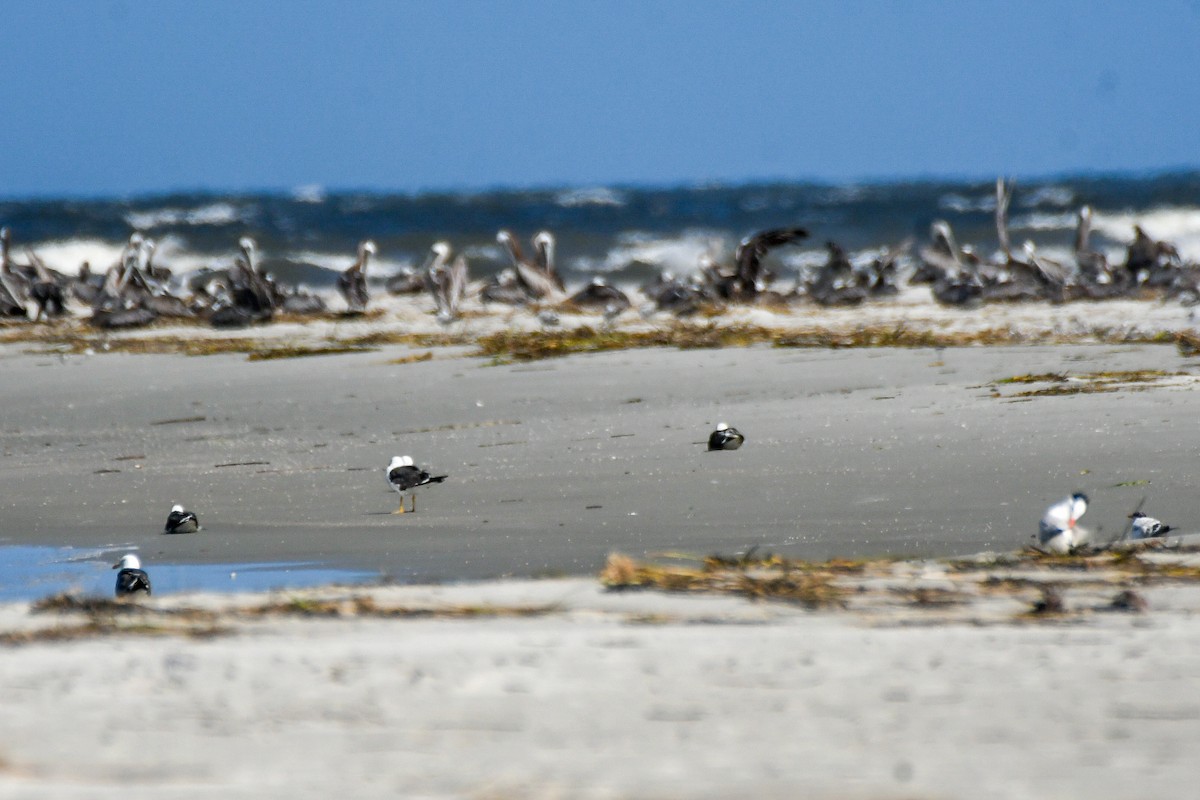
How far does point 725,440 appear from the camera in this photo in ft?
20.3

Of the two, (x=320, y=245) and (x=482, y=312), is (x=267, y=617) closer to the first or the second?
(x=482, y=312)

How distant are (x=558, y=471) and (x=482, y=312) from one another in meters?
8.22

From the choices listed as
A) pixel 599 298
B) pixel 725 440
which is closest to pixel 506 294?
pixel 599 298

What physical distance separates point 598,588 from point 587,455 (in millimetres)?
2713

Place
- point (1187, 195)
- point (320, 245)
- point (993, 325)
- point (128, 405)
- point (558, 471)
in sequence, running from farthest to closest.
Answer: point (1187, 195)
point (320, 245)
point (993, 325)
point (128, 405)
point (558, 471)

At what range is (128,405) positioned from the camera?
8.45 m

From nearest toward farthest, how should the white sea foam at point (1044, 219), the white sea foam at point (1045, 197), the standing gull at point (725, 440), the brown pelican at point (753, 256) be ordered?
the standing gull at point (725, 440) → the brown pelican at point (753, 256) → the white sea foam at point (1044, 219) → the white sea foam at point (1045, 197)

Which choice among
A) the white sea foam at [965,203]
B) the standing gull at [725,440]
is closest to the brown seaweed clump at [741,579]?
the standing gull at [725,440]

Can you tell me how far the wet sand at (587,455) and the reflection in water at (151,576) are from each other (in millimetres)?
107

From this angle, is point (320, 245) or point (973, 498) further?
point (320, 245)

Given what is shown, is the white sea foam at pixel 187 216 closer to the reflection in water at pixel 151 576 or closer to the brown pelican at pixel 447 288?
the brown pelican at pixel 447 288

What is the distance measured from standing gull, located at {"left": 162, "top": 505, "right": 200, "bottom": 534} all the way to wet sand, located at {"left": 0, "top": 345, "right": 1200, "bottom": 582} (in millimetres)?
37

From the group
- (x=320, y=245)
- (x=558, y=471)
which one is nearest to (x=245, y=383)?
(x=558, y=471)

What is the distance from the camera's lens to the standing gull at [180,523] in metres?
5.11
